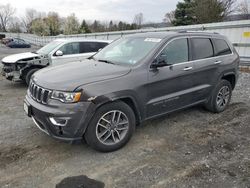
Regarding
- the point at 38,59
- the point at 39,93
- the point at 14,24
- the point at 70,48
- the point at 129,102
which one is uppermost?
the point at 14,24

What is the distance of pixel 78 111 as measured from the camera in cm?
317

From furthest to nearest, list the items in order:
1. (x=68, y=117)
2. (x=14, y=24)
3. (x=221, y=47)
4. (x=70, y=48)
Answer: (x=14, y=24), (x=70, y=48), (x=221, y=47), (x=68, y=117)

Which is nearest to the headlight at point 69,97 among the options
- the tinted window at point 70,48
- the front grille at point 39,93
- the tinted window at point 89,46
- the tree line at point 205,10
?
the front grille at point 39,93

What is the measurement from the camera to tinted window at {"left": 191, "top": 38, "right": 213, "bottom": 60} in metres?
4.61

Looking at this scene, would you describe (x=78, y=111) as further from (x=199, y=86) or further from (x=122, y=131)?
(x=199, y=86)

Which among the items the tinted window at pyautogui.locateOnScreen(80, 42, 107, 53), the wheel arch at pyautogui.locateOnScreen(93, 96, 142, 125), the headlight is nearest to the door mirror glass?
the wheel arch at pyautogui.locateOnScreen(93, 96, 142, 125)

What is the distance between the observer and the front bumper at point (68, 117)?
3.15m

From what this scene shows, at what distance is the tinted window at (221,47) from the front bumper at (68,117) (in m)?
3.24

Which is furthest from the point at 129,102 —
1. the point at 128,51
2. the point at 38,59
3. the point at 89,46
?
the point at 89,46

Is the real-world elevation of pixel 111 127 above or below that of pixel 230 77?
below

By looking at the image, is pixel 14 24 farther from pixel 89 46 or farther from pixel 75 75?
pixel 75 75

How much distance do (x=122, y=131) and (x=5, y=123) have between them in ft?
8.42

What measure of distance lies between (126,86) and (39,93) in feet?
4.20

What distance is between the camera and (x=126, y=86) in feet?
11.6
